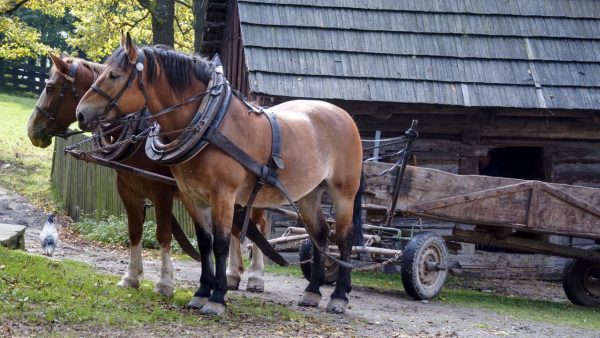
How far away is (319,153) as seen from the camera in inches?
316

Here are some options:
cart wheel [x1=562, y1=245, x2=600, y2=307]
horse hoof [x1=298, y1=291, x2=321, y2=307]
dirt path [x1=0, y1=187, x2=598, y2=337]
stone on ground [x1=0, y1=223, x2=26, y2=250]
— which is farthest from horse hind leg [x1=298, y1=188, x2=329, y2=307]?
cart wheel [x1=562, y1=245, x2=600, y2=307]

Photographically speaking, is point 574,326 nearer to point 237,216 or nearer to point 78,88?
point 237,216

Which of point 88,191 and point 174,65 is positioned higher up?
point 174,65

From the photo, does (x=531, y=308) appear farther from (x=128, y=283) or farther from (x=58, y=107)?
(x=58, y=107)

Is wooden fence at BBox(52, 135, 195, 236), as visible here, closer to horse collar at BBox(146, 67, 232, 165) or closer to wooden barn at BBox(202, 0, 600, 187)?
wooden barn at BBox(202, 0, 600, 187)

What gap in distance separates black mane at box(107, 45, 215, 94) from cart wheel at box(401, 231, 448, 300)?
3.19m

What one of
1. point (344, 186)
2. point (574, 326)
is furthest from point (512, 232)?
point (344, 186)

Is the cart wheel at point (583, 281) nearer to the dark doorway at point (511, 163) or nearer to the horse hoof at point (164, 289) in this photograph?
the dark doorway at point (511, 163)

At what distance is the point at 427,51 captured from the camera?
13555 mm

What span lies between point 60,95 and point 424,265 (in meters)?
4.10

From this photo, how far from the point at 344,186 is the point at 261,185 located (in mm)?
1182

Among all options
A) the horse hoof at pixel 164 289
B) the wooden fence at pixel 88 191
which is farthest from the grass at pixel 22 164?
the horse hoof at pixel 164 289

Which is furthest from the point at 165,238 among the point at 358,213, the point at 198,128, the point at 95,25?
the point at 95,25

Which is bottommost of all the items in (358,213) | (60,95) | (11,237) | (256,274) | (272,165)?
(256,274)
